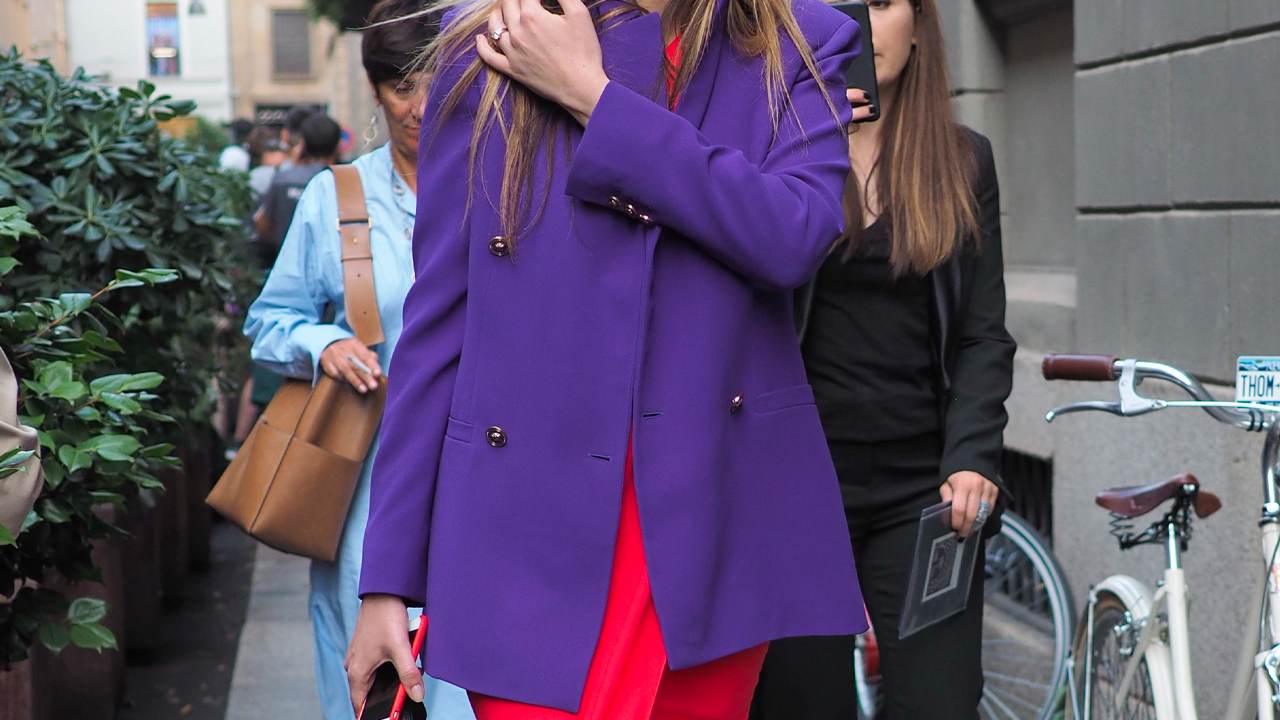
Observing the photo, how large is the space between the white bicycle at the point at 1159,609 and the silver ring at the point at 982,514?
212 millimetres

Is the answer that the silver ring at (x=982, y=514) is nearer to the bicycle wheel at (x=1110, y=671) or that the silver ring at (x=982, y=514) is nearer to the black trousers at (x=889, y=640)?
the black trousers at (x=889, y=640)

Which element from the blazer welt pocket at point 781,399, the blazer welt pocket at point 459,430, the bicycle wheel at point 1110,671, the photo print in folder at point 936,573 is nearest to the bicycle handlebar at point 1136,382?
the photo print in folder at point 936,573

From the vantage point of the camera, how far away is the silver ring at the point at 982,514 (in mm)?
3342

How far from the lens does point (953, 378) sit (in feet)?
11.4

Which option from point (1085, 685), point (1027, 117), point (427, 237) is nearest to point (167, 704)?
point (1085, 685)

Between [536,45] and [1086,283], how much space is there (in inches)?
158

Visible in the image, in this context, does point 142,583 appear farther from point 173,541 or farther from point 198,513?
point 198,513

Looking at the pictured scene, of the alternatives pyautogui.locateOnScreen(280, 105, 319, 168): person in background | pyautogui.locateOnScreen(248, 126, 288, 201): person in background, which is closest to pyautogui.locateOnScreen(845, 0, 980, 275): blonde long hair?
pyautogui.locateOnScreen(280, 105, 319, 168): person in background

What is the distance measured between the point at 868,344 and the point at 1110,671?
3.94 feet

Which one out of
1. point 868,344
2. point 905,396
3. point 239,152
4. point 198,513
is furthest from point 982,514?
point 239,152

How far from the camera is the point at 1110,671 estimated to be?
407 centimetres

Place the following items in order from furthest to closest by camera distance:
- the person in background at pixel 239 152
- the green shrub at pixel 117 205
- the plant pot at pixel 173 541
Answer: the person in background at pixel 239 152 → the plant pot at pixel 173 541 → the green shrub at pixel 117 205

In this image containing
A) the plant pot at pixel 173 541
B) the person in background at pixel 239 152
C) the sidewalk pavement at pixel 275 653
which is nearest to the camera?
the sidewalk pavement at pixel 275 653

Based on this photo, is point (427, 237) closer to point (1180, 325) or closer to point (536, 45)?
point (536, 45)
